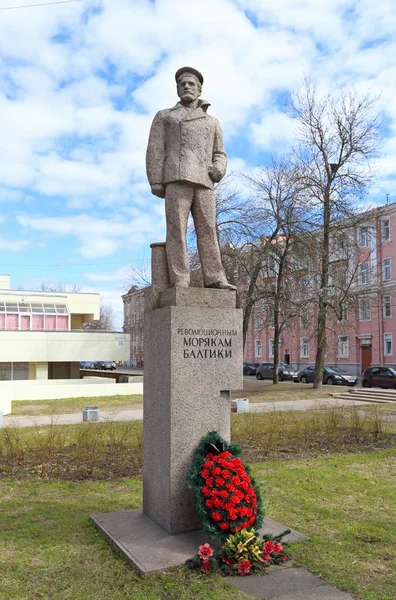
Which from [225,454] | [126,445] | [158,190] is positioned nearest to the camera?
[225,454]

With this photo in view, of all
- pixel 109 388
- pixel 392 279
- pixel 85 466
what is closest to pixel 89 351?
pixel 109 388

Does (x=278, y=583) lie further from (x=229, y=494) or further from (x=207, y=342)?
(x=207, y=342)

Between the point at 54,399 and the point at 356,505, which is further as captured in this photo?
the point at 54,399

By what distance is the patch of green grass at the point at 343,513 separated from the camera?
Result: 4.43 metres

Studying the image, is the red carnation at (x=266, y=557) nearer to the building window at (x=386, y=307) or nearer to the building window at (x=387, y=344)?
the building window at (x=386, y=307)

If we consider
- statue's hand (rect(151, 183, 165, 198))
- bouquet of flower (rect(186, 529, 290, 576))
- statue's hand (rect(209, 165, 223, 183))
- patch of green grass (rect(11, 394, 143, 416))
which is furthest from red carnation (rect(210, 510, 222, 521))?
patch of green grass (rect(11, 394, 143, 416))

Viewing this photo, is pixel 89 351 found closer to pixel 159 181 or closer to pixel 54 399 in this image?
pixel 54 399

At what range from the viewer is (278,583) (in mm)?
4195

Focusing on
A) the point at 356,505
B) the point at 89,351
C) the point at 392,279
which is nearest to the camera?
the point at 356,505

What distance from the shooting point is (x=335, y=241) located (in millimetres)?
26828

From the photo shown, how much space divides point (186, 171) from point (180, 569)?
11.9 feet

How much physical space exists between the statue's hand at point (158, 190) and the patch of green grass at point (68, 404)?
46.6 feet

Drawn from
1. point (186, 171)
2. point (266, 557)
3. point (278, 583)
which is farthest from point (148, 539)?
point (186, 171)

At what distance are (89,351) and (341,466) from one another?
27.3m
